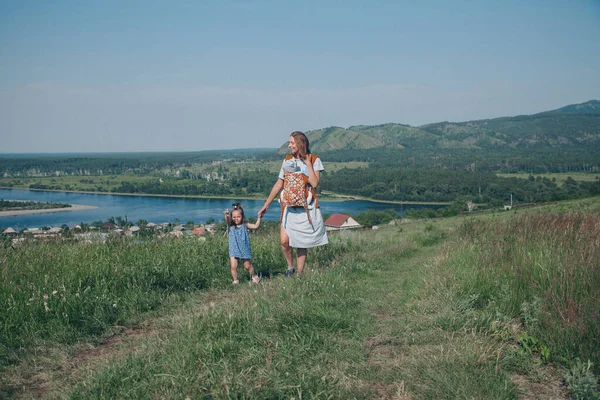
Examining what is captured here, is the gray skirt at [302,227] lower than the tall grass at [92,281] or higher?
higher

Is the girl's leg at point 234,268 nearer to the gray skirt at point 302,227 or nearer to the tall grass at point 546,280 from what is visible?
the gray skirt at point 302,227

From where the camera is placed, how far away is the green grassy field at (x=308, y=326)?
2.80m

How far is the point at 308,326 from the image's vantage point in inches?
144

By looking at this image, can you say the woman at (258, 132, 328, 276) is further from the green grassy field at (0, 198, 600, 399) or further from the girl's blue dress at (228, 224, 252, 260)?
the green grassy field at (0, 198, 600, 399)

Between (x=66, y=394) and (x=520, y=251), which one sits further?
(x=520, y=251)

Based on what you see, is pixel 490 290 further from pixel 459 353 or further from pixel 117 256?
pixel 117 256

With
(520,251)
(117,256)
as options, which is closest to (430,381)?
(520,251)

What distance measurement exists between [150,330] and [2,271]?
6.11 feet

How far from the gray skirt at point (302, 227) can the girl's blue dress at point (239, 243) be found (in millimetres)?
597

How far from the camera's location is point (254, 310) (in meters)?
3.95

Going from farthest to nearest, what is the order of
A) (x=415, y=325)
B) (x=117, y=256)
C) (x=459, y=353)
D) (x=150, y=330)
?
(x=117, y=256)
(x=150, y=330)
(x=415, y=325)
(x=459, y=353)

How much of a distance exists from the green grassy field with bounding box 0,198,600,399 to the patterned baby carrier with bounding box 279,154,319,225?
1023 mm

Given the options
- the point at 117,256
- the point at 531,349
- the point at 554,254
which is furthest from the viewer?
the point at 117,256

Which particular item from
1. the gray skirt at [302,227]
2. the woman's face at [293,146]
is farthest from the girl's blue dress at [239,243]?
the woman's face at [293,146]
